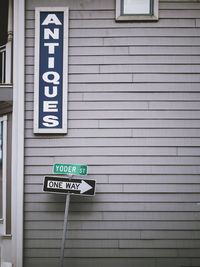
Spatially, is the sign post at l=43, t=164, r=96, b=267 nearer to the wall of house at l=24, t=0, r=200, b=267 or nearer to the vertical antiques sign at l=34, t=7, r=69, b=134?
the wall of house at l=24, t=0, r=200, b=267

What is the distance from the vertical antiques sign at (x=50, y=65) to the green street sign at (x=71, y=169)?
786 millimetres

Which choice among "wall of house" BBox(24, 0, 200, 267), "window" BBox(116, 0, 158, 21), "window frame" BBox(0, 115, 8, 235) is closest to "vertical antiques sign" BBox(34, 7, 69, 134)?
"wall of house" BBox(24, 0, 200, 267)

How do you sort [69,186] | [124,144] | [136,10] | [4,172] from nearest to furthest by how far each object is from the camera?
[69,186], [124,144], [136,10], [4,172]

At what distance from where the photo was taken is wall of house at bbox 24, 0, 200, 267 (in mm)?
6664

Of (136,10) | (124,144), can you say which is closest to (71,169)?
(124,144)

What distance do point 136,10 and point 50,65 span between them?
5.79 ft

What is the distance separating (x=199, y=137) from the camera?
6.72 metres

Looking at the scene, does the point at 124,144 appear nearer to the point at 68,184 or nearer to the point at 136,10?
the point at 68,184

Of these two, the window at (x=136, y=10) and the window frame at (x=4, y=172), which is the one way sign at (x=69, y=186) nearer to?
the window frame at (x=4, y=172)

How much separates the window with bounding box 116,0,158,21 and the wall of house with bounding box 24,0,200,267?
116mm

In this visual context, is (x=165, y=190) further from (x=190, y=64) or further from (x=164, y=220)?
(x=190, y=64)

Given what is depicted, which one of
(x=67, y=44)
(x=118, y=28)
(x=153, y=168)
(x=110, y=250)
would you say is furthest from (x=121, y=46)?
(x=110, y=250)

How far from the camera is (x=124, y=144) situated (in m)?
6.73

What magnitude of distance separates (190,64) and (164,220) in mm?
2688
